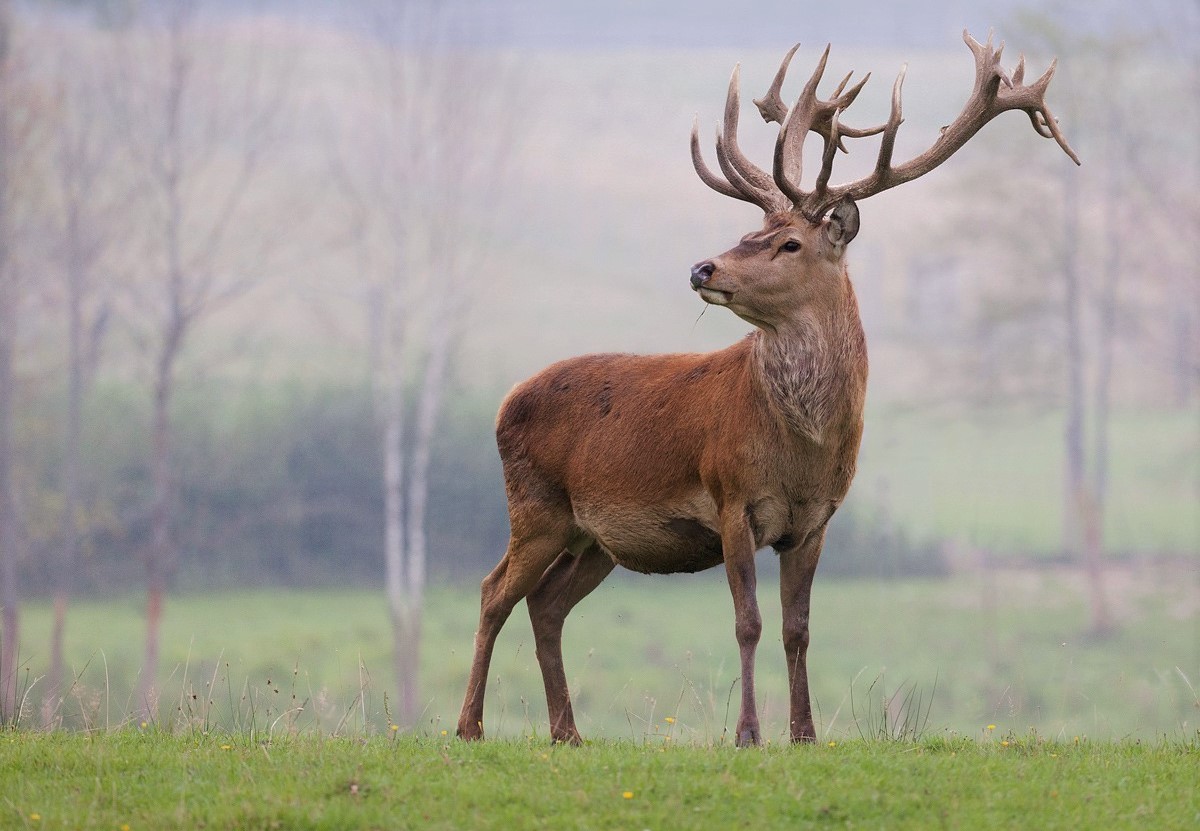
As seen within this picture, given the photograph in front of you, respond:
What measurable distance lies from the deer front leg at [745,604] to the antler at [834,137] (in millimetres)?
1670

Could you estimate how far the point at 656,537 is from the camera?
7957mm

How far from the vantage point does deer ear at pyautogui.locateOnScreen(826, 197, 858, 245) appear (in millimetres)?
7531

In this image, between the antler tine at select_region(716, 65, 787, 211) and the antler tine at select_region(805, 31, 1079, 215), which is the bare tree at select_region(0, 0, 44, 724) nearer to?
the antler tine at select_region(716, 65, 787, 211)

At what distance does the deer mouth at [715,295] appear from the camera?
7.30m

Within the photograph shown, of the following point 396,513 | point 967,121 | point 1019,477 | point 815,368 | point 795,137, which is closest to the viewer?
point 815,368

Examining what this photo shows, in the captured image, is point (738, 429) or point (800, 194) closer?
point (738, 429)

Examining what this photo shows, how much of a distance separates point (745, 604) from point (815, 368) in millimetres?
1231

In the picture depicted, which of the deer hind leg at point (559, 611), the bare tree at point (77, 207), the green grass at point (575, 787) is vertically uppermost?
the bare tree at point (77, 207)

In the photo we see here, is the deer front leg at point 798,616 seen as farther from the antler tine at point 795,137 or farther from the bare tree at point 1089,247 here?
the bare tree at point 1089,247

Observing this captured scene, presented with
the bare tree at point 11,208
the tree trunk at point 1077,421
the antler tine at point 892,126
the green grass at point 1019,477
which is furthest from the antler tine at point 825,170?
the green grass at point 1019,477

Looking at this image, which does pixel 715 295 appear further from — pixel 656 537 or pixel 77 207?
pixel 77 207

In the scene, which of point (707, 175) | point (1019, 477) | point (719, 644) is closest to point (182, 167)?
point (719, 644)

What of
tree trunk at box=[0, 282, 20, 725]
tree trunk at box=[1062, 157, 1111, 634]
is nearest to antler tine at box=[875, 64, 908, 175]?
tree trunk at box=[0, 282, 20, 725]

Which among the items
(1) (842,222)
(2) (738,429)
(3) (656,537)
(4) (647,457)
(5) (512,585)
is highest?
(1) (842,222)
